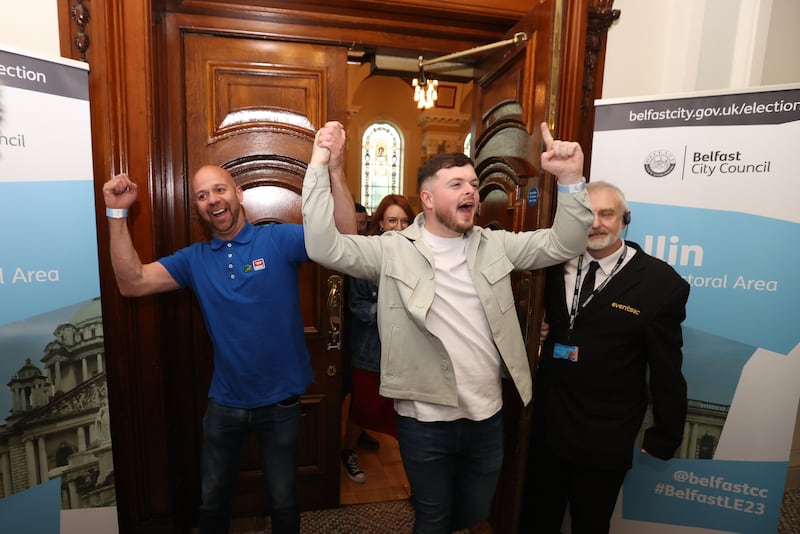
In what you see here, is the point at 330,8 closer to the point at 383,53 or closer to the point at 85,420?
the point at 383,53

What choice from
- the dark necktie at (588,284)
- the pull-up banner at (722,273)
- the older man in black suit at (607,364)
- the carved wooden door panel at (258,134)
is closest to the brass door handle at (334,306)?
the carved wooden door panel at (258,134)

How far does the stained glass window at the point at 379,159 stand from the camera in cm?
918

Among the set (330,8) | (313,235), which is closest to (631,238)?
(313,235)

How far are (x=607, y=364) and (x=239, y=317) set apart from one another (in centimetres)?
131

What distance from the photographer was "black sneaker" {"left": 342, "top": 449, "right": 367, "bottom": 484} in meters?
2.87

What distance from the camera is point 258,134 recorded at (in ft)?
7.53

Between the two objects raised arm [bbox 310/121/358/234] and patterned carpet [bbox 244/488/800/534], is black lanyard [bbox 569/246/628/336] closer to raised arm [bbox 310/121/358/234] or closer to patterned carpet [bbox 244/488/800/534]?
raised arm [bbox 310/121/358/234]

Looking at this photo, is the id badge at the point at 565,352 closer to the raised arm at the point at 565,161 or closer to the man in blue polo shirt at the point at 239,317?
the raised arm at the point at 565,161

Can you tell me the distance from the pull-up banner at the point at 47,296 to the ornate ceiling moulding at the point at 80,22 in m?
0.18

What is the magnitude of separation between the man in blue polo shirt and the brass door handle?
531 millimetres

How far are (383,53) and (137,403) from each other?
203 cm

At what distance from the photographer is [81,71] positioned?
1750mm

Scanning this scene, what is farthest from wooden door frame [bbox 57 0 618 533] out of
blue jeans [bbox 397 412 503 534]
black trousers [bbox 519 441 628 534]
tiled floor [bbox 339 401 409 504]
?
black trousers [bbox 519 441 628 534]

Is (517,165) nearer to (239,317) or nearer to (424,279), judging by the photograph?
(424,279)
